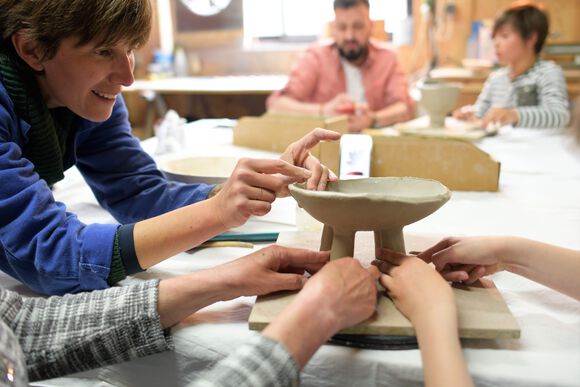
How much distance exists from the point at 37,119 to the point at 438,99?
1510 millimetres

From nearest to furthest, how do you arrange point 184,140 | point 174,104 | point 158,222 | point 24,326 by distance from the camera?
1. point 24,326
2. point 158,222
3. point 184,140
4. point 174,104

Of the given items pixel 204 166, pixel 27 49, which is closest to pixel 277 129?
pixel 204 166

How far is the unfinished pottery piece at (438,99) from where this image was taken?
2.09 m

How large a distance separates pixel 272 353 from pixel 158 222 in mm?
365

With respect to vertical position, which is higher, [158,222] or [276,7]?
[276,7]

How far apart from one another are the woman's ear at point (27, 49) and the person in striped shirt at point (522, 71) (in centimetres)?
202

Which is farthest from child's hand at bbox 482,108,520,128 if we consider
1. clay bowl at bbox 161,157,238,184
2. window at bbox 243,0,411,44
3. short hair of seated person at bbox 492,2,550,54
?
window at bbox 243,0,411,44

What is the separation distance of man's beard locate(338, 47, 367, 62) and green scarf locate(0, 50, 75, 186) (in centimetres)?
205

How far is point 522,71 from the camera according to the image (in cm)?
275

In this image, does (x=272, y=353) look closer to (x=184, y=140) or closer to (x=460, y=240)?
(x=460, y=240)

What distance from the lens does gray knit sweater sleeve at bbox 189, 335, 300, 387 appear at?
0.62 meters

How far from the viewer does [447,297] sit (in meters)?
0.72

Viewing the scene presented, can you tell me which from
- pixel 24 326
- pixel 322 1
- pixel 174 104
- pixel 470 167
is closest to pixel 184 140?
pixel 470 167

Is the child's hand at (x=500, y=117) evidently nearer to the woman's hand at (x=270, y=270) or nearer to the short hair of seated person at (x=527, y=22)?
the short hair of seated person at (x=527, y=22)
